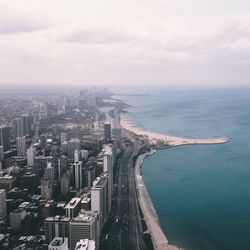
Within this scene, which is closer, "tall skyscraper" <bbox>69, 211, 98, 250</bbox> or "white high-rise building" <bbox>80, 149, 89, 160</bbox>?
"tall skyscraper" <bbox>69, 211, 98, 250</bbox>

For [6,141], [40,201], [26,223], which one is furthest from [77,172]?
[6,141]

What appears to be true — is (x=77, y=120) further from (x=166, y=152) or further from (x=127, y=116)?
(x=166, y=152)

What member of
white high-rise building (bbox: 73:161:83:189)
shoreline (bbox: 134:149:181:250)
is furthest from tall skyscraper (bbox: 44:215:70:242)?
white high-rise building (bbox: 73:161:83:189)

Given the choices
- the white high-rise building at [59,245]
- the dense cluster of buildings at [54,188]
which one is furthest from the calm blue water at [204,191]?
the white high-rise building at [59,245]

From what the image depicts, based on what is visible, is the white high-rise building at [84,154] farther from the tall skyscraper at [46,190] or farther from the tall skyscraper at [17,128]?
the tall skyscraper at [17,128]

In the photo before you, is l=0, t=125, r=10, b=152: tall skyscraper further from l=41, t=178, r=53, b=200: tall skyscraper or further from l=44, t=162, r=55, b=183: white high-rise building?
l=41, t=178, r=53, b=200: tall skyscraper

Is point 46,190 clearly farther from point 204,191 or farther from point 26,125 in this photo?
Result: point 26,125
